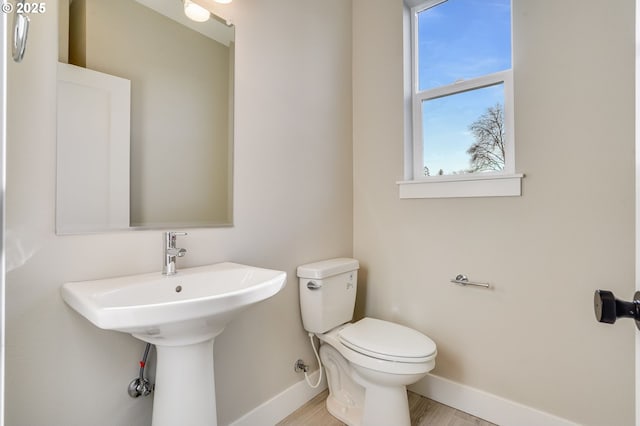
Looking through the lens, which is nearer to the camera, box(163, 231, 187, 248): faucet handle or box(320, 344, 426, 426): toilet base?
box(163, 231, 187, 248): faucet handle

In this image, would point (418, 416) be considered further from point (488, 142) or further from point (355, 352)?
point (488, 142)

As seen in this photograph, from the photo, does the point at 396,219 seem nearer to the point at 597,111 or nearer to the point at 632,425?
the point at 597,111

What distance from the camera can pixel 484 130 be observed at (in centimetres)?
173

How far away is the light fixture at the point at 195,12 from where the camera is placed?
130cm

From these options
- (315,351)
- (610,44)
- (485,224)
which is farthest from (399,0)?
(315,351)

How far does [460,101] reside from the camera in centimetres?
182

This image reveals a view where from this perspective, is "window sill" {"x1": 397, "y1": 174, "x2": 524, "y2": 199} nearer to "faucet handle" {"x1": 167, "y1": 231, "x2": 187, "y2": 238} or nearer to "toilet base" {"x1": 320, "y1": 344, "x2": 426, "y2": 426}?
"toilet base" {"x1": 320, "y1": 344, "x2": 426, "y2": 426}

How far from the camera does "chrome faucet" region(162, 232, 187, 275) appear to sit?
113 cm

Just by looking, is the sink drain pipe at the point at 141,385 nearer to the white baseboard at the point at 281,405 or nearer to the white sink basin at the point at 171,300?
the white sink basin at the point at 171,300

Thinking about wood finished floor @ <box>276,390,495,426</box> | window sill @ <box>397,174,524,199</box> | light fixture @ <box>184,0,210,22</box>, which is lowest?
wood finished floor @ <box>276,390,495,426</box>

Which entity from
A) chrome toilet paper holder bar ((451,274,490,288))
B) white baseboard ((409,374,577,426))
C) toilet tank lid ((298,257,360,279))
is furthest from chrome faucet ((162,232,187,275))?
white baseboard ((409,374,577,426))

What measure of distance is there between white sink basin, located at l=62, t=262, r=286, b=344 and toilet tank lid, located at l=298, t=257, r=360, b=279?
48 centimetres

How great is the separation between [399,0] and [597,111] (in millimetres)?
1246

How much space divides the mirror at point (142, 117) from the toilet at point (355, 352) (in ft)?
2.12
